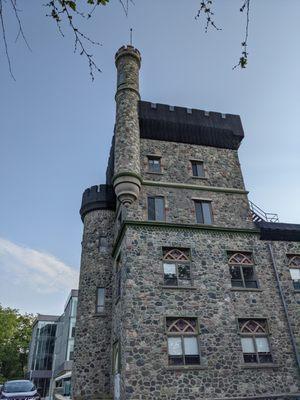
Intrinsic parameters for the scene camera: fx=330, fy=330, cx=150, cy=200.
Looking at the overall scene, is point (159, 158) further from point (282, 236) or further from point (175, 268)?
point (282, 236)

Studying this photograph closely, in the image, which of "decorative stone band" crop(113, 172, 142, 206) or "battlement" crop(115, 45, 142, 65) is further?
"battlement" crop(115, 45, 142, 65)

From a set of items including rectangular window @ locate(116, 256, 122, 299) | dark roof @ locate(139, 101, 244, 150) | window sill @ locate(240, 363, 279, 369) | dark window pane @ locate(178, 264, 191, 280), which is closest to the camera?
window sill @ locate(240, 363, 279, 369)

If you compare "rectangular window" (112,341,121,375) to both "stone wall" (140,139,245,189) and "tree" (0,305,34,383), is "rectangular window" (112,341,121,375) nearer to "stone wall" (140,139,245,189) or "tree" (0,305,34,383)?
"stone wall" (140,139,245,189)

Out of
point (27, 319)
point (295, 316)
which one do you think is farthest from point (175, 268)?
point (27, 319)

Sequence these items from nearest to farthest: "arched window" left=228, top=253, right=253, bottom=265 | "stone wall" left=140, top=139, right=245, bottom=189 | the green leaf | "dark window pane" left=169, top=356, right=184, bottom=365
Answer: the green leaf
"dark window pane" left=169, top=356, right=184, bottom=365
"arched window" left=228, top=253, right=253, bottom=265
"stone wall" left=140, top=139, right=245, bottom=189

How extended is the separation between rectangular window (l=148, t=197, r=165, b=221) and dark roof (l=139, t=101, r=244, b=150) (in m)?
4.28

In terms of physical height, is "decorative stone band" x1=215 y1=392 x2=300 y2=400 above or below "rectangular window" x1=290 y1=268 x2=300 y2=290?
below

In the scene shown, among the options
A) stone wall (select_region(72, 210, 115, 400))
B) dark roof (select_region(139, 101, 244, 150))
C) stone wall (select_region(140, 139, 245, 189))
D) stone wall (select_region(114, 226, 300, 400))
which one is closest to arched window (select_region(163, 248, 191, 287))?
stone wall (select_region(114, 226, 300, 400))

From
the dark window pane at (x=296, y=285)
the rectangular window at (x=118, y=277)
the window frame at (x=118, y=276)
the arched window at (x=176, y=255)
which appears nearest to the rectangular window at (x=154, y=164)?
the arched window at (x=176, y=255)

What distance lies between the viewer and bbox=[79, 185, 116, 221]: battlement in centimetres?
2095

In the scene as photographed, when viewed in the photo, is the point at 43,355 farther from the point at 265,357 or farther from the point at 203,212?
the point at 265,357

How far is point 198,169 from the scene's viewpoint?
65.3ft

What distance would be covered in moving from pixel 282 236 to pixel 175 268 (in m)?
6.84

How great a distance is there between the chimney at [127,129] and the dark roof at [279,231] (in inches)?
291
